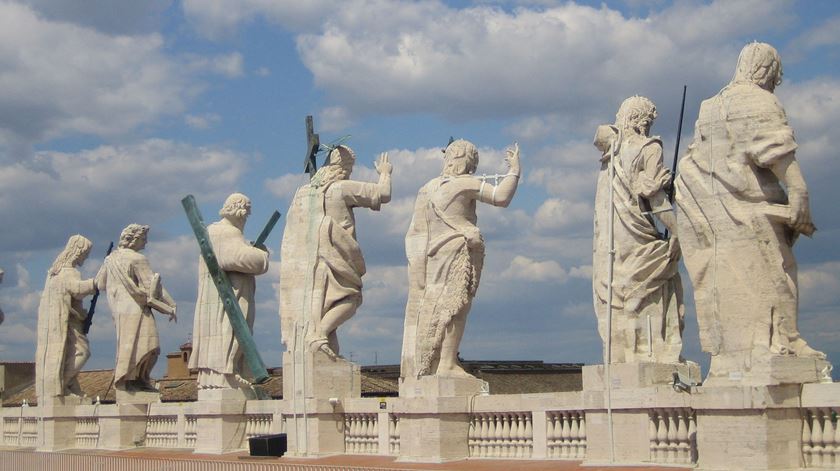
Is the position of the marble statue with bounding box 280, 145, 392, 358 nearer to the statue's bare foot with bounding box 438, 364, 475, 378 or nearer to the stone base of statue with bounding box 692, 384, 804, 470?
the statue's bare foot with bounding box 438, 364, 475, 378

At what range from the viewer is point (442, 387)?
1611cm

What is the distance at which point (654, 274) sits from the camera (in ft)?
46.2

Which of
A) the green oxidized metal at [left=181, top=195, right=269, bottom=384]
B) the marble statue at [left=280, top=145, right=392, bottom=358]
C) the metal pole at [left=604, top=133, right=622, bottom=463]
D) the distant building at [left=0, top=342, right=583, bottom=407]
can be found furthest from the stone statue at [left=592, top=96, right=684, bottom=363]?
the distant building at [left=0, top=342, right=583, bottom=407]

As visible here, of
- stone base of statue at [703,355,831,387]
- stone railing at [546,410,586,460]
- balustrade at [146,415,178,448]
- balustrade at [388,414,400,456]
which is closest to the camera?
stone base of statue at [703,355,831,387]

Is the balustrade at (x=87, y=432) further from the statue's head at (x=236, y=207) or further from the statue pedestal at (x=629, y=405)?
the statue pedestal at (x=629, y=405)

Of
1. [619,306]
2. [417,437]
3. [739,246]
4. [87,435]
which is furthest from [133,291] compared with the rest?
[739,246]

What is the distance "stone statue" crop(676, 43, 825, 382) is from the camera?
472 inches

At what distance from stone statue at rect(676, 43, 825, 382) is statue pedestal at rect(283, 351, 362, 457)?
757 centimetres

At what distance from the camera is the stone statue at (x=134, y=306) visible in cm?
2373

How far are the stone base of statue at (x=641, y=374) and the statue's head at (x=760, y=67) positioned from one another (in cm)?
331

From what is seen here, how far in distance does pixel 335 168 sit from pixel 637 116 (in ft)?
20.8

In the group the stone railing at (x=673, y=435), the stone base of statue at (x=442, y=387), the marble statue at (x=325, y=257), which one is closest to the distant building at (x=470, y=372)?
the marble statue at (x=325, y=257)

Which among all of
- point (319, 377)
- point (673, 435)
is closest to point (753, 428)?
point (673, 435)

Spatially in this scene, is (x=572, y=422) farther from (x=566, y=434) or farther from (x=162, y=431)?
(x=162, y=431)
